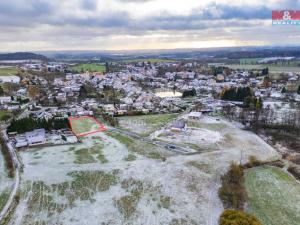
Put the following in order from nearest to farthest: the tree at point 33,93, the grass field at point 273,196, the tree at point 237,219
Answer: the tree at point 237,219
the grass field at point 273,196
the tree at point 33,93

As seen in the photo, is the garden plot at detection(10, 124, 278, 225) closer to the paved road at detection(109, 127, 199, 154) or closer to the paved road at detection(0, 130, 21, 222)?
the paved road at detection(0, 130, 21, 222)

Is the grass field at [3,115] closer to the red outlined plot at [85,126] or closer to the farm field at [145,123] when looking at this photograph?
the red outlined plot at [85,126]

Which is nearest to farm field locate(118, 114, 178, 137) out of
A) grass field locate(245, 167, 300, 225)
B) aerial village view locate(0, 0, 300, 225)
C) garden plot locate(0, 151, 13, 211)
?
aerial village view locate(0, 0, 300, 225)

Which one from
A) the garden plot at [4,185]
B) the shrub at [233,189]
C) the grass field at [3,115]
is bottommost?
the shrub at [233,189]

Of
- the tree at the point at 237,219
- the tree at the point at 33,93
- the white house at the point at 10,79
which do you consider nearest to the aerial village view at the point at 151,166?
the tree at the point at 237,219

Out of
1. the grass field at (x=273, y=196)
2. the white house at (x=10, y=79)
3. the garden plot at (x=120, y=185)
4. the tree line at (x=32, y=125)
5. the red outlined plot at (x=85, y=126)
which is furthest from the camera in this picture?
the white house at (x=10, y=79)
